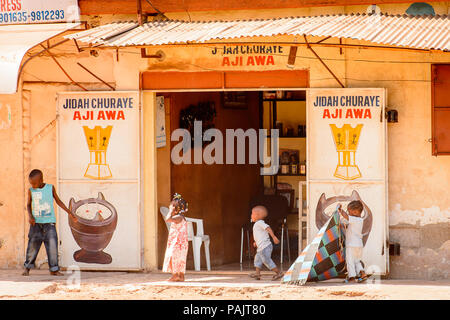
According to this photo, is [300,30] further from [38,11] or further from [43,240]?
[43,240]

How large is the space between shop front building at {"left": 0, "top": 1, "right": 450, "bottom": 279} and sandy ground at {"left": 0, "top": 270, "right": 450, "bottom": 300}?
1.67 feet

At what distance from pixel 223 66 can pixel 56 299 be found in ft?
12.4

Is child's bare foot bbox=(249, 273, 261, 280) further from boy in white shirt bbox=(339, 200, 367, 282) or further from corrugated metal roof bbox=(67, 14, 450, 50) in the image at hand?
corrugated metal roof bbox=(67, 14, 450, 50)

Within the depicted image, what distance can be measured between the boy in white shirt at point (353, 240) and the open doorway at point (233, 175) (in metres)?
2.04

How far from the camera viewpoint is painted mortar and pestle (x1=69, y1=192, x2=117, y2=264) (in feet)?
39.7

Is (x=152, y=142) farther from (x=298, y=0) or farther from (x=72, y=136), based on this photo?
(x=298, y=0)

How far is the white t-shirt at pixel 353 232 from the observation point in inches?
433

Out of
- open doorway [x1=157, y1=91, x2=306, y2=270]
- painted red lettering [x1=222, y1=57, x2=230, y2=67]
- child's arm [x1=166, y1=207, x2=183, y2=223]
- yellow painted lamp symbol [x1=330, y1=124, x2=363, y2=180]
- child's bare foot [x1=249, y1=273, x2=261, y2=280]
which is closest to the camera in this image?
child's arm [x1=166, y1=207, x2=183, y2=223]

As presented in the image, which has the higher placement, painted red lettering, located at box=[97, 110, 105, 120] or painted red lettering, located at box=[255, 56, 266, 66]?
painted red lettering, located at box=[255, 56, 266, 66]

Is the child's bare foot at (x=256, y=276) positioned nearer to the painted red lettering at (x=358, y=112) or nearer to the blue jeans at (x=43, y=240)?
the painted red lettering at (x=358, y=112)

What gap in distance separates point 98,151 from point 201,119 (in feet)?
6.62

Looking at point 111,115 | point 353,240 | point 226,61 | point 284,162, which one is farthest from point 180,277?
point 284,162

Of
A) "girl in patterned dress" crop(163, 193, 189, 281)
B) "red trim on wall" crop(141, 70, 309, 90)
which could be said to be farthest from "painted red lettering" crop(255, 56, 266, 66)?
"girl in patterned dress" crop(163, 193, 189, 281)

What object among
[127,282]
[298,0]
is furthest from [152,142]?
[298,0]
